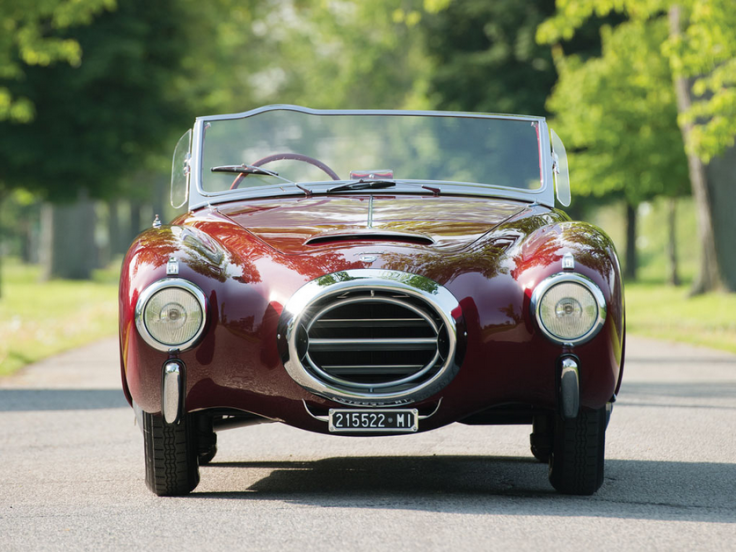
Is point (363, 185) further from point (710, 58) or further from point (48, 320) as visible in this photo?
point (48, 320)


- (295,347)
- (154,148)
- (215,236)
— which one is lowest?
(295,347)

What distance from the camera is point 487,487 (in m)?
5.04

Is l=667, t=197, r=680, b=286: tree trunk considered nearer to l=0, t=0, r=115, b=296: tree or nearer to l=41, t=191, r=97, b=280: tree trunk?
l=41, t=191, r=97, b=280: tree trunk

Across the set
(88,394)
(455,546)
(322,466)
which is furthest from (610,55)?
(455,546)

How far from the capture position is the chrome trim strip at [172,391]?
4.48 metres

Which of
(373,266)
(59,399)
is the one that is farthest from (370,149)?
(59,399)

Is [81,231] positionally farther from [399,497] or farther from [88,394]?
[399,497]

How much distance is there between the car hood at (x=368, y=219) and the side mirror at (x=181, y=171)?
0.63 meters

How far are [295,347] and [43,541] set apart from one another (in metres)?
1.16

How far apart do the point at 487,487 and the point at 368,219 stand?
1291mm

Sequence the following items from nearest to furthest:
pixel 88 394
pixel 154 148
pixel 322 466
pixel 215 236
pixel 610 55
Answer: pixel 215 236
pixel 322 466
pixel 88 394
pixel 610 55
pixel 154 148

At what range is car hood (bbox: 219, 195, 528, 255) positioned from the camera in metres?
4.84

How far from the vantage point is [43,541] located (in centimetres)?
399

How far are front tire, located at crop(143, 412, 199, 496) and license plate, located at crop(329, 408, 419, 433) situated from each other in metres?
0.65
